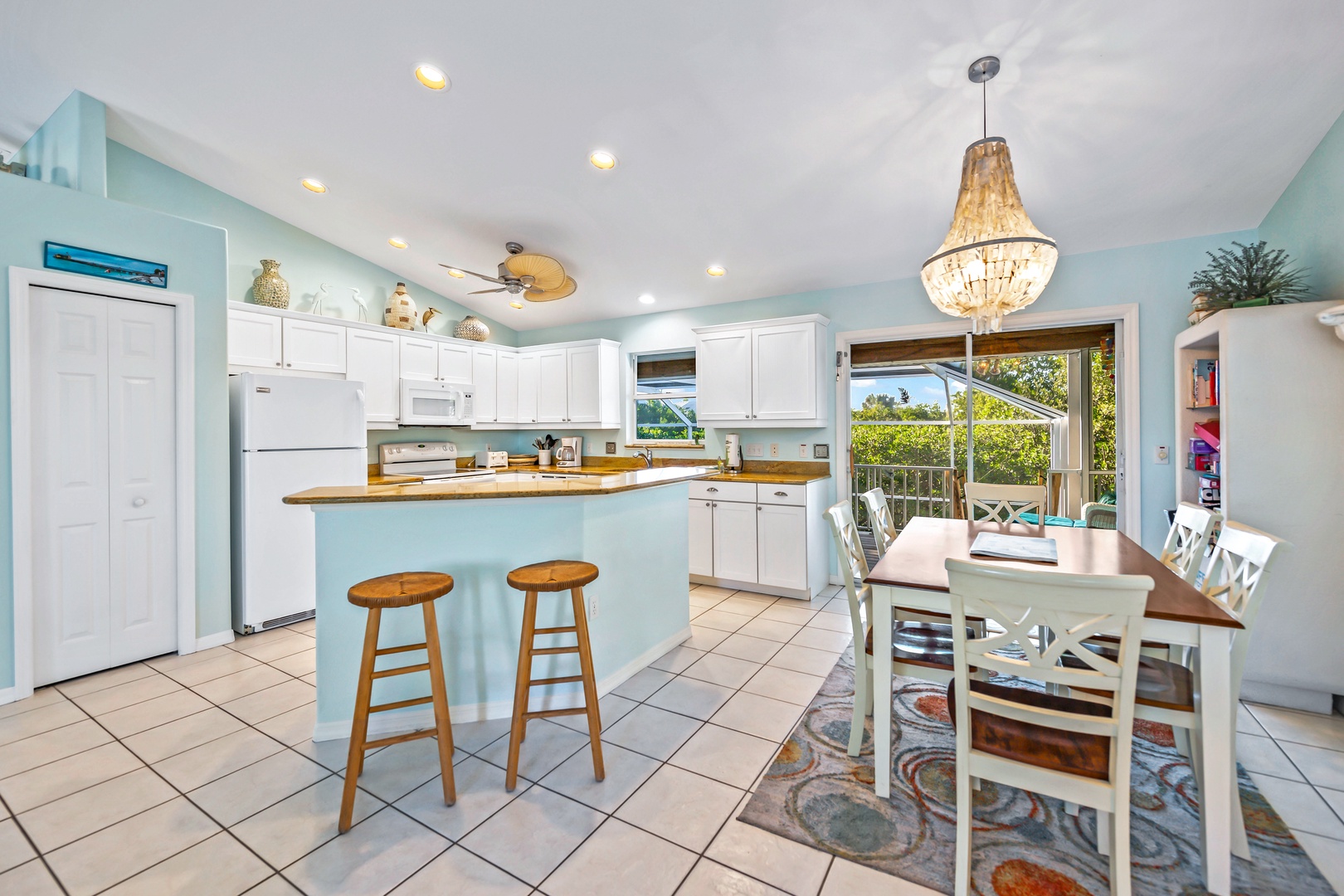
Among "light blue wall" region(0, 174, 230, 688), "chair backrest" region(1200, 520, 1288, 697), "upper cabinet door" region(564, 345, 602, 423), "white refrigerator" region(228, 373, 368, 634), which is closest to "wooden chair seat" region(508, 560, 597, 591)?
"chair backrest" region(1200, 520, 1288, 697)

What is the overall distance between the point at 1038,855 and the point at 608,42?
323 cm

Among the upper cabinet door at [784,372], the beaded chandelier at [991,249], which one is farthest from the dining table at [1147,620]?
the upper cabinet door at [784,372]

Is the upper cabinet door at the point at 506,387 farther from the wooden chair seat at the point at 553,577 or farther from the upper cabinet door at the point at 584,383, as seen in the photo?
the wooden chair seat at the point at 553,577

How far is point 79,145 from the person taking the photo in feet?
9.86

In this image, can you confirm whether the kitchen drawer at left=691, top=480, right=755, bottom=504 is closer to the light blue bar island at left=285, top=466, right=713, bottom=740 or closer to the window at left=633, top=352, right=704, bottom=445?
the window at left=633, top=352, right=704, bottom=445

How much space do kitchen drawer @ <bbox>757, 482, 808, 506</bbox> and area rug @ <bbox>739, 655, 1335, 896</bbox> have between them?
1969mm

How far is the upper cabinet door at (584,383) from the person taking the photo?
538cm

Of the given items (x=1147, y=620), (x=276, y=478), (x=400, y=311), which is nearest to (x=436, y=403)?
(x=400, y=311)

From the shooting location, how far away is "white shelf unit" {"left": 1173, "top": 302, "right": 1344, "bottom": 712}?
240cm

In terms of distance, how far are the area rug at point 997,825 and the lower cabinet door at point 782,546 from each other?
5.97 ft

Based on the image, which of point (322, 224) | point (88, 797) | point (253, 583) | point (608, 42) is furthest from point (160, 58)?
point (88, 797)

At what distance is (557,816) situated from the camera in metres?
1.82

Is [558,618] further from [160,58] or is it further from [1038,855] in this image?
[160,58]

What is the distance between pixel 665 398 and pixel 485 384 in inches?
70.2
